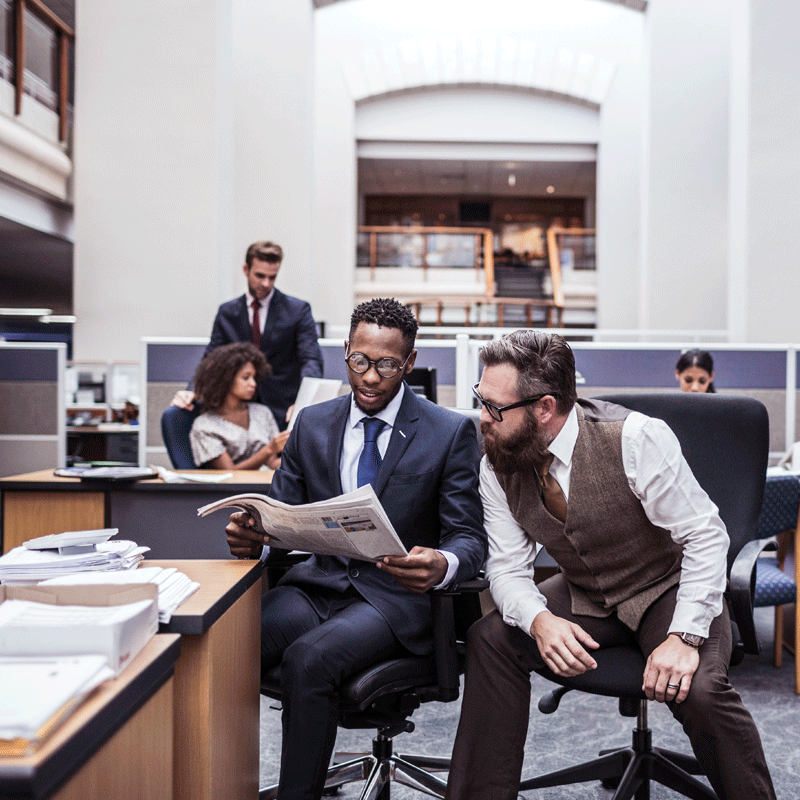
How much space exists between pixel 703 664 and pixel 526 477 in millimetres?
495

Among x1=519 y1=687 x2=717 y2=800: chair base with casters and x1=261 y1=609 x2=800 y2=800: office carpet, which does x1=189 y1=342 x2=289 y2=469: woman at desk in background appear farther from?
x1=519 y1=687 x2=717 y2=800: chair base with casters

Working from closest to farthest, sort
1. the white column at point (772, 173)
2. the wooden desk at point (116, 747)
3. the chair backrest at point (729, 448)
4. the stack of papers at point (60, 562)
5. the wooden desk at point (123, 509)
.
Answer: the wooden desk at point (116, 747) < the stack of papers at point (60, 562) < the chair backrest at point (729, 448) < the wooden desk at point (123, 509) < the white column at point (772, 173)

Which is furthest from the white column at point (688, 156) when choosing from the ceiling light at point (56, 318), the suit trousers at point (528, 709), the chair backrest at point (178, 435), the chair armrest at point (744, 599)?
the ceiling light at point (56, 318)

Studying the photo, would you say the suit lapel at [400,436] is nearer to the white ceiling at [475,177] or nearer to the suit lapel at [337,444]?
the suit lapel at [337,444]

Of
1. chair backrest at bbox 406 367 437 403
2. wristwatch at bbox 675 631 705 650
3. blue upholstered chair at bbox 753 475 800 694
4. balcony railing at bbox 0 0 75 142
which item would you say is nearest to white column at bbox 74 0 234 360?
balcony railing at bbox 0 0 75 142

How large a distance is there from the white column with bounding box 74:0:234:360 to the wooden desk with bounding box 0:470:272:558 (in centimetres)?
411

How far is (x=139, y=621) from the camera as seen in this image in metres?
1.00

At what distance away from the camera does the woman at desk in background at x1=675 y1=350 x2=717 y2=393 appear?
12.1 feet

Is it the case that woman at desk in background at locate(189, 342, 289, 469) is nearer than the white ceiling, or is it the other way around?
woman at desk in background at locate(189, 342, 289, 469)

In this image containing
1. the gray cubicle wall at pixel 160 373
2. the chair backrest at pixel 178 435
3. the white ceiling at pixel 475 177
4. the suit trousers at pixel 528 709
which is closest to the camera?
the suit trousers at pixel 528 709

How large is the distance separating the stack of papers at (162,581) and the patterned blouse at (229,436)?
69.3 inches

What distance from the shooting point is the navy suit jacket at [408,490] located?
1.66 metres

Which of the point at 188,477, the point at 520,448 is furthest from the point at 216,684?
the point at 188,477

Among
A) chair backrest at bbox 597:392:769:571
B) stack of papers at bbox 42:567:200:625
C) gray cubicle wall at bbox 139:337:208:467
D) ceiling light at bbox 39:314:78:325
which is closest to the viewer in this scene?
stack of papers at bbox 42:567:200:625
